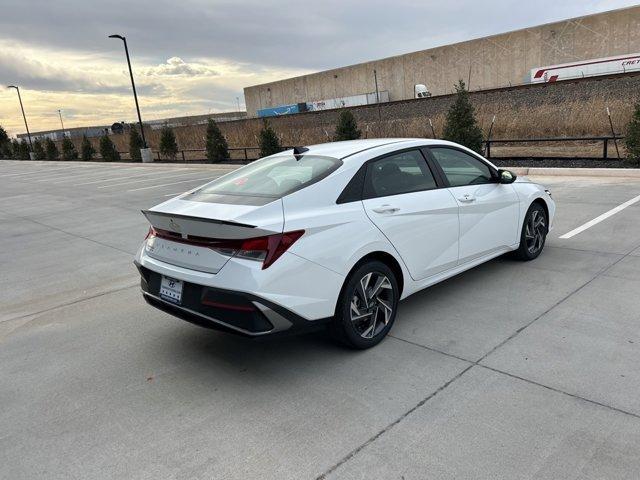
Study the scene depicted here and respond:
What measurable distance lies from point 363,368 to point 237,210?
4.58 feet

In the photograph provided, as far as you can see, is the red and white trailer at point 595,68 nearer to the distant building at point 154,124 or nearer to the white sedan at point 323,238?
the white sedan at point 323,238

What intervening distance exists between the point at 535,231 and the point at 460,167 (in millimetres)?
1476

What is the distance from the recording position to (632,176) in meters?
10.9

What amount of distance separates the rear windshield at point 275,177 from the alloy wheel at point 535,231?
Answer: 2.71 metres

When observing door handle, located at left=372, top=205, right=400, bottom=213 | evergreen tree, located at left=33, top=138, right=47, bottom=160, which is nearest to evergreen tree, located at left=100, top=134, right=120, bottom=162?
evergreen tree, located at left=33, top=138, right=47, bottom=160

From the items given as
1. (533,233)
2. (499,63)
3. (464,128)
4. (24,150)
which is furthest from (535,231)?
(24,150)

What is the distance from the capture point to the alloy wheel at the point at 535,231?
5.46 metres

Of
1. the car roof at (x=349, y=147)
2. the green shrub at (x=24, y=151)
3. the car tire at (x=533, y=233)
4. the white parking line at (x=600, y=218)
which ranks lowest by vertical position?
the white parking line at (x=600, y=218)

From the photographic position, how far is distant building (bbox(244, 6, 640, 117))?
46.7 meters

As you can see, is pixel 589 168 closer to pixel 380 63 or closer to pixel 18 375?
pixel 18 375

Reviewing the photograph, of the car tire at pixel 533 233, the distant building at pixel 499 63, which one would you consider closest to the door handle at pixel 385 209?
the car tire at pixel 533 233

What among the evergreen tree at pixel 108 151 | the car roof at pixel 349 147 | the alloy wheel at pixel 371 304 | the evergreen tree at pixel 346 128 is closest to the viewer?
the alloy wheel at pixel 371 304

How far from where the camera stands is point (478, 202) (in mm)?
4645

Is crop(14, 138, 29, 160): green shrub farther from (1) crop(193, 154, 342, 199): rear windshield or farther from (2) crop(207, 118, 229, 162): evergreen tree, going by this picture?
(1) crop(193, 154, 342, 199): rear windshield
